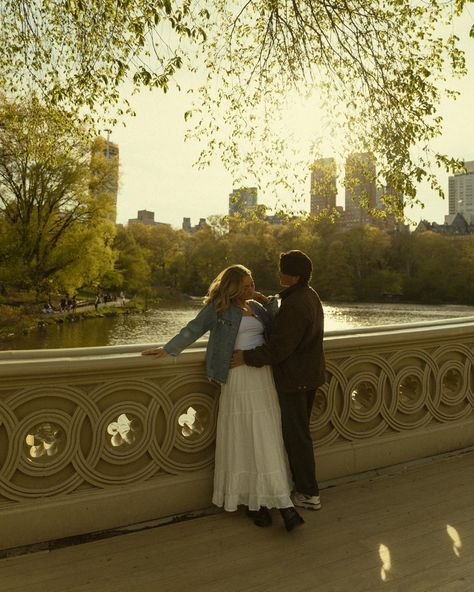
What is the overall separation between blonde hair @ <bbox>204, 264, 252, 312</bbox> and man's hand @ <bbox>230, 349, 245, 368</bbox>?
0.27 meters

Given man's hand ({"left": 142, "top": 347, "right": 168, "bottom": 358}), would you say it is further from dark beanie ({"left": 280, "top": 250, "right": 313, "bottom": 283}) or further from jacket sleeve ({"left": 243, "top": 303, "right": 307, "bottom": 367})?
dark beanie ({"left": 280, "top": 250, "right": 313, "bottom": 283})

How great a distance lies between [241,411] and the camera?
307 centimetres

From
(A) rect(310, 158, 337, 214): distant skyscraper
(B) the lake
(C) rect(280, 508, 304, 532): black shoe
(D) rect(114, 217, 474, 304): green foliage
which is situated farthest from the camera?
(D) rect(114, 217, 474, 304): green foliage

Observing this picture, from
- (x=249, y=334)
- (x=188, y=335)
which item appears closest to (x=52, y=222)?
(x=188, y=335)

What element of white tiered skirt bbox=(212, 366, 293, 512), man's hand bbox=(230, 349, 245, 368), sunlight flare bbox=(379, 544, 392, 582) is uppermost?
man's hand bbox=(230, 349, 245, 368)

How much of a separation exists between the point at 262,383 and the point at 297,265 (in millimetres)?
753

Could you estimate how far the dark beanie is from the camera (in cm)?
327

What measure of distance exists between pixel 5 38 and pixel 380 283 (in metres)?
62.0

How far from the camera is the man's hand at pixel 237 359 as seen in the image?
10.1 ft

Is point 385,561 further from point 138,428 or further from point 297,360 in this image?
point 138,428

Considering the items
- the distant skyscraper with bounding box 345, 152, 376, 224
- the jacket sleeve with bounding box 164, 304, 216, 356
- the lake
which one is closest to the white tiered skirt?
the jacket sleeve with bounding box 164, 304, 216, 356

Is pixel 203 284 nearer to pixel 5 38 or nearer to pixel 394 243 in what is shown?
pixel 394 243

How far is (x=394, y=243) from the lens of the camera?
234ft

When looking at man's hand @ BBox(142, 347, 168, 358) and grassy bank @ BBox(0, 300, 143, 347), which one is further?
grassy bank @ BBox(0, 300, 143, 347)
